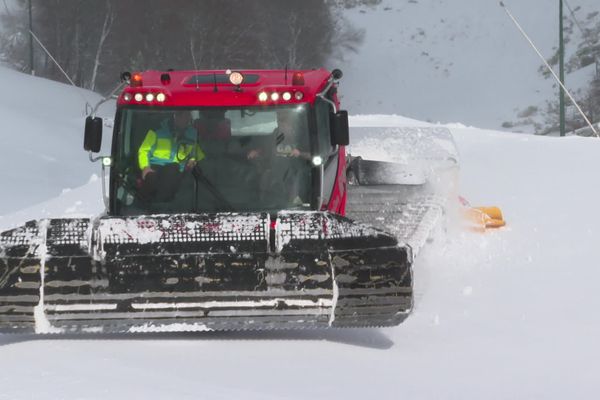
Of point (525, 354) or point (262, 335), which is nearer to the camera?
point (525, 354)

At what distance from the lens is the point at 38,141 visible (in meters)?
29.6

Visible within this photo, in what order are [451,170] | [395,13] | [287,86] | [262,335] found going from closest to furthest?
1. [262,335]
2. [287,86]
3. [451,170]
4. [395,13]

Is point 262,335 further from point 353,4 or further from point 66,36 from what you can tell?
point 353,4

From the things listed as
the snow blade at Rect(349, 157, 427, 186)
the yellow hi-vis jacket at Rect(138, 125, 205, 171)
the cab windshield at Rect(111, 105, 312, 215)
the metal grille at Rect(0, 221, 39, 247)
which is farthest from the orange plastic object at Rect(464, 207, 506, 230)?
the metal grille at Rect(0, 221, 39, 247)

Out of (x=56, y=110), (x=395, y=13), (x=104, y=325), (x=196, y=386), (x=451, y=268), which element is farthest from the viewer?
(x=395, y=13)

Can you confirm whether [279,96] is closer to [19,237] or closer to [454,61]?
[19,237]

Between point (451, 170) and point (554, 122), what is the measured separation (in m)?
37.1

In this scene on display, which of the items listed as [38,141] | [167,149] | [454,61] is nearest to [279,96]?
[167,149]

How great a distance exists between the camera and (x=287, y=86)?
855cm

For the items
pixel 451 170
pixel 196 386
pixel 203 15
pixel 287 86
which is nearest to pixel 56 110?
pixel 203 15

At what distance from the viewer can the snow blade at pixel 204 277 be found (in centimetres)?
733

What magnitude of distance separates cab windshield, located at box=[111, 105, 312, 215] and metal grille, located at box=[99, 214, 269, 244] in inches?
37.2

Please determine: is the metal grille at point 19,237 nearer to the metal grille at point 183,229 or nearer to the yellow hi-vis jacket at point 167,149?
the metal grille at point 183,229

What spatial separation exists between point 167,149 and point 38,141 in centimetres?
2173
